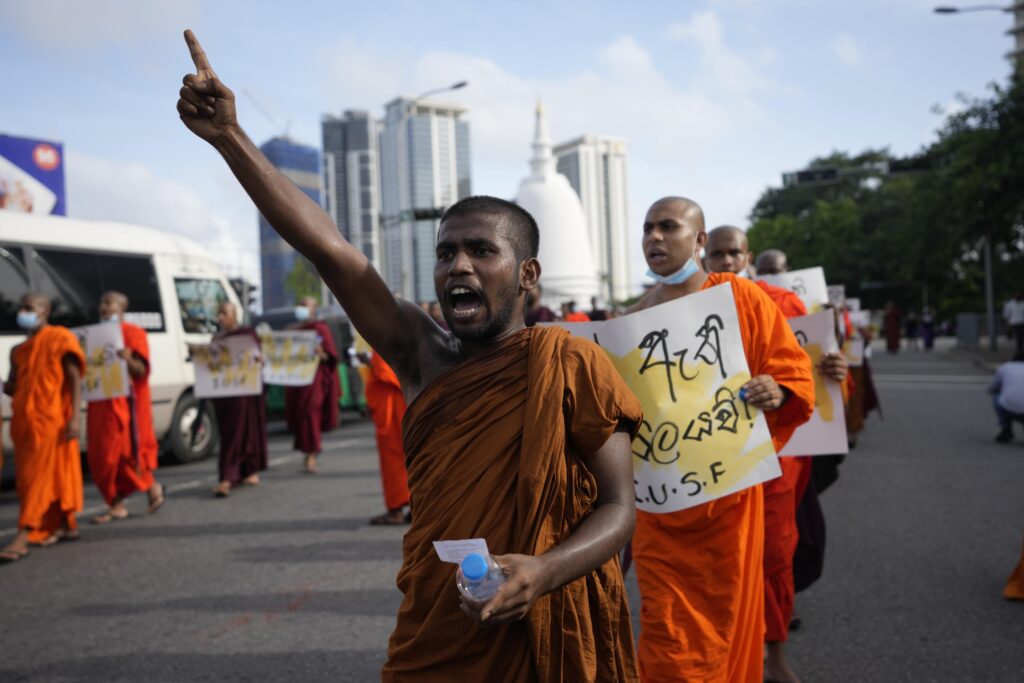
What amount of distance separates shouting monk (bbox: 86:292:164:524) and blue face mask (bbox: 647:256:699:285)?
5.85 m

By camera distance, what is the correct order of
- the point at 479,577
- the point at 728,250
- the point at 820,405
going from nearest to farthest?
the point at 479,577 → the point at 820,405 → the point at 728,250

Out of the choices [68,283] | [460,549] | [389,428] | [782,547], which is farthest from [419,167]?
[460,549]

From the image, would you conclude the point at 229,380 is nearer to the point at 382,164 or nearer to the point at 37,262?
the point at 37,262

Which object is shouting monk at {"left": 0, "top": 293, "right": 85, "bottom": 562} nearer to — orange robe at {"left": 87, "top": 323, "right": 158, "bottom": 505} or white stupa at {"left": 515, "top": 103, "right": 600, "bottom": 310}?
orange robe at {"left": 87, "top": 323, "right": 158, "bottom": 505}

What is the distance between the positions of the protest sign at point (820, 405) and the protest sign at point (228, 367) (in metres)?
6.73

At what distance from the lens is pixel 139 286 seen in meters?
12.4

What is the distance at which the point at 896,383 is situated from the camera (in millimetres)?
20594

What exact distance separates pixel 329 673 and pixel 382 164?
6774 cm

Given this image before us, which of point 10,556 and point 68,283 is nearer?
point 10,556

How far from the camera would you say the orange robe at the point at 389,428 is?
7.78 meters

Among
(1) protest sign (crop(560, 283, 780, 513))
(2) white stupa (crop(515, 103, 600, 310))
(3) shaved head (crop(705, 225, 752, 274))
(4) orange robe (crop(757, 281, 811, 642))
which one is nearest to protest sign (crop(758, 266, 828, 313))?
(3) shaved head (crop(705, 225, 752, 274))

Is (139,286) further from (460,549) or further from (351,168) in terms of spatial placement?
(351,168)

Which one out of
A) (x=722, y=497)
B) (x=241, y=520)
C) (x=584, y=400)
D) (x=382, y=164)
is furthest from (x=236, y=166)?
(x=382, y=164)

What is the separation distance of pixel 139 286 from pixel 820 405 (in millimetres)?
10061
